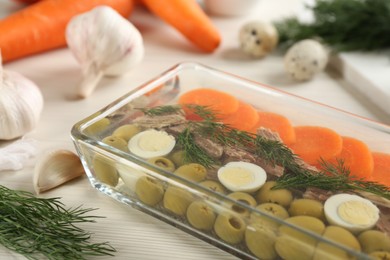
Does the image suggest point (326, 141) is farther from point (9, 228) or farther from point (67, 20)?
point (67, 20)

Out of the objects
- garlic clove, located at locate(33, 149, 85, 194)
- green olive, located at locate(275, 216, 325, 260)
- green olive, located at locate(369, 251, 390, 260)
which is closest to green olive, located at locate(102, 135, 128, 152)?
garlic clove, located at locate(33, 149, 85, 194)

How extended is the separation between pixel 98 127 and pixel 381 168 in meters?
0.49

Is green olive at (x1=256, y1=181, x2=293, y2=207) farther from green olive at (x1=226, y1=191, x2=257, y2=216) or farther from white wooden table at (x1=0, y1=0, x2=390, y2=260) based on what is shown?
white wooden table at (x1=0, y1=0, x2=390, y2=260)

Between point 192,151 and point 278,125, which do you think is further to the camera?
point 278,125

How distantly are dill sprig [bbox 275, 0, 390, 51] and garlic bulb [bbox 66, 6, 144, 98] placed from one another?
0.47 m

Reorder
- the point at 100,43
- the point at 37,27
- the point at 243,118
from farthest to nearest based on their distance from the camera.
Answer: the point at 37,27 → the point at 100,43 → the point at 243,118

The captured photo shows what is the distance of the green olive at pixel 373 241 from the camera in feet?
2.83

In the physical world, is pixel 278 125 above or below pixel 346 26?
below

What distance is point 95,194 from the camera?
3.74 ft

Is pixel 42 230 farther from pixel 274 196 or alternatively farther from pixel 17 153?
pixel 274 196

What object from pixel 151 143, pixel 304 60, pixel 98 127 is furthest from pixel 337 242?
pixel 304 60

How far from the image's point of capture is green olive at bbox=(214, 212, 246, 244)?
929mm

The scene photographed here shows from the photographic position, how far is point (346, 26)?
1695 millimetres

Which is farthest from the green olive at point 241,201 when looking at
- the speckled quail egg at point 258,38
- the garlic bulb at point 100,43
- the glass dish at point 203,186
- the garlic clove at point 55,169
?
the speckled quail egg at point 258,38
